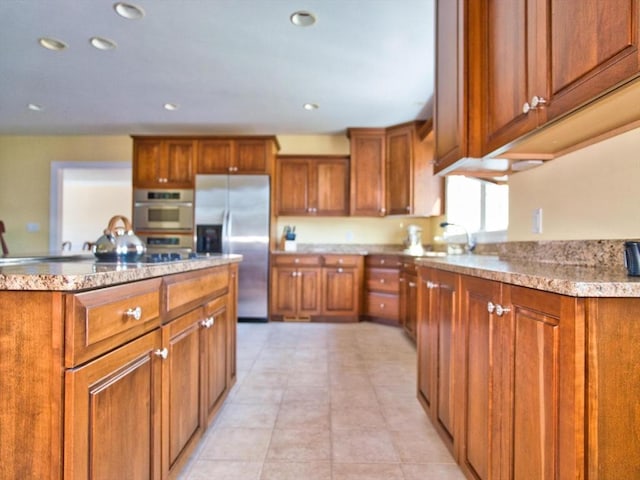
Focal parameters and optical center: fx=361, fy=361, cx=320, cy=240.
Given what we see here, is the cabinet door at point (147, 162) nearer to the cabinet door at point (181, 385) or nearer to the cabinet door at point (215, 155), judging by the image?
the cabinet door at point (215, 155)

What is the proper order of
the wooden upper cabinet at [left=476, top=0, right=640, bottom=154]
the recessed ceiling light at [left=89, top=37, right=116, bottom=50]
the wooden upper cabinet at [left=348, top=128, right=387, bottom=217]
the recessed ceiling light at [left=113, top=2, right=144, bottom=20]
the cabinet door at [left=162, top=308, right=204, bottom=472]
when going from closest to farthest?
the wooden upper cabinet at [left=476, top=0, right=640, bottom=154]
the cabinet door at [left=162, top=308, right=204, bottom=472]
the recessed ceiling light at [left=113, top=2, right=144, bottom=20]
the recessed ceiling light at [left=89, top=37, right=116, bottom=50]
the wooden upper cabinet at [left=348, top=128, right=387, bottom=217]

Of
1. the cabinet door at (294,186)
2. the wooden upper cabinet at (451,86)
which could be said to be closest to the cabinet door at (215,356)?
the wooden upper cabinet at (451,86)

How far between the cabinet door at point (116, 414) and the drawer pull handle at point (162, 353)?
0.01 metres

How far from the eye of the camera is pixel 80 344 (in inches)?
31.4

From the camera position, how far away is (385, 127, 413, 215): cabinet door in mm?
4348

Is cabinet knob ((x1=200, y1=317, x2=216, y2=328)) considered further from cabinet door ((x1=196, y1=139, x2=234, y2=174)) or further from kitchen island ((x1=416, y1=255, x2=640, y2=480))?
cabinet door ((x1=196, y1=139, x2=234, y2=174))

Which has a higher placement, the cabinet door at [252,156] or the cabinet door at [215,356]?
the cabinet door at [252,156]

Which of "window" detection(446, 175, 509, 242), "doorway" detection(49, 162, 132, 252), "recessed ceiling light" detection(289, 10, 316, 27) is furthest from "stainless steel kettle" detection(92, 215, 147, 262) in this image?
"doorway" detection(49, 162, 132, 252)

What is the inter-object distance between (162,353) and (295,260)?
323 centimetres

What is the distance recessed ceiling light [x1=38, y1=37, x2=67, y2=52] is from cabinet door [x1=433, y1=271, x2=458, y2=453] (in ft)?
10.5

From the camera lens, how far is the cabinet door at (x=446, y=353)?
1.52m

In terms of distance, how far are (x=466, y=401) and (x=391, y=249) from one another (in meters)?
3.68

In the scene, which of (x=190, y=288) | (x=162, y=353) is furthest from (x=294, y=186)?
(x=162, y=353)

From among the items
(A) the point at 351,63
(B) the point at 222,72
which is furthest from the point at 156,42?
(A) the point at 351,63
